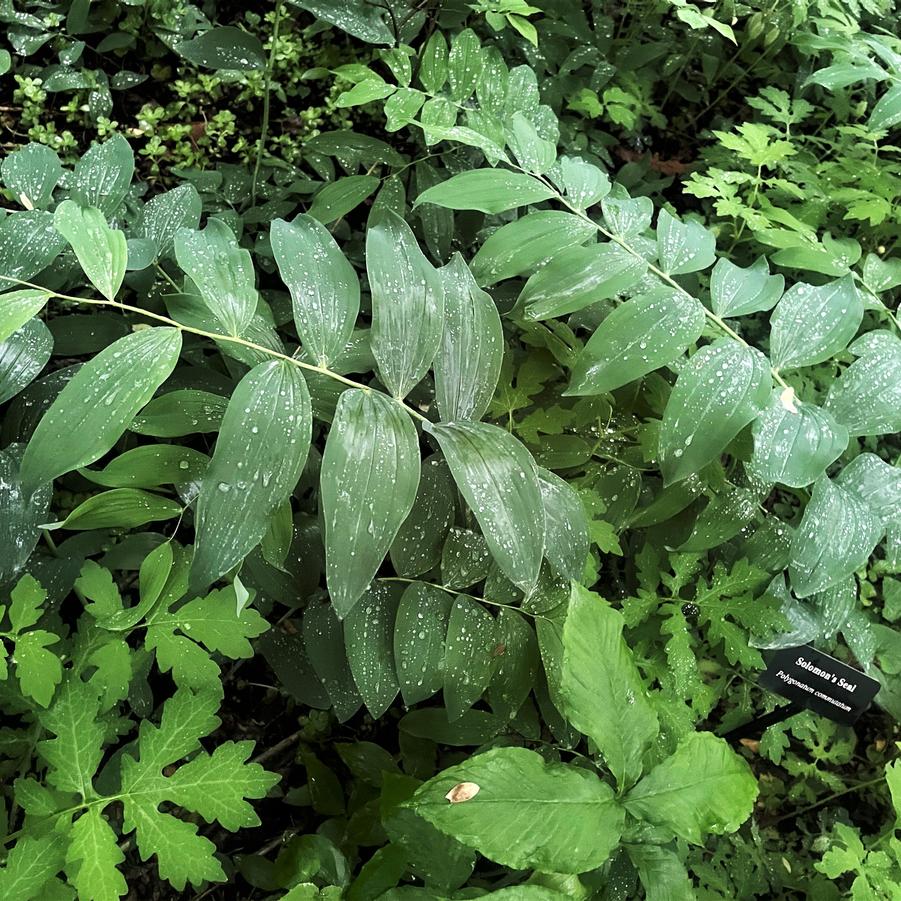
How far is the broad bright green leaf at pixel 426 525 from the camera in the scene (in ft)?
4.02

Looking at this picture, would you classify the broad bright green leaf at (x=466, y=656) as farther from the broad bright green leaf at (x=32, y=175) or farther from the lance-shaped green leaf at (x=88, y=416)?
the broad bright green leaf at (x=32, y=175)

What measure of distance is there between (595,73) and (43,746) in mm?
2093

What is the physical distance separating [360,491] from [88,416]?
0.34 metres

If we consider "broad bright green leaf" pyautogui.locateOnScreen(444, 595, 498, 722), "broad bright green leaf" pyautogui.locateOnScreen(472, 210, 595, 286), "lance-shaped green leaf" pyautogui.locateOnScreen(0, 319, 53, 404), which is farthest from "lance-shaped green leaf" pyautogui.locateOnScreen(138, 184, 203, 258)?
"broad bright green leaf" pyautogui.locateOnScreen(444, 595, 498, 722)

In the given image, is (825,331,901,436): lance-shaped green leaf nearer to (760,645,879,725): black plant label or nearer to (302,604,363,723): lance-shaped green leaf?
(760,645,879,725): black plant label

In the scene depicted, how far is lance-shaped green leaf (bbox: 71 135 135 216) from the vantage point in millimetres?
1292

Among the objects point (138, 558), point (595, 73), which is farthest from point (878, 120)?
point (138, 558)

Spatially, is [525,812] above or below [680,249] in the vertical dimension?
below

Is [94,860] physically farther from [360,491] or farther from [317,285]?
[317,285]

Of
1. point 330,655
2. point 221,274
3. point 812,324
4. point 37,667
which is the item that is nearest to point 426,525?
point 330,655

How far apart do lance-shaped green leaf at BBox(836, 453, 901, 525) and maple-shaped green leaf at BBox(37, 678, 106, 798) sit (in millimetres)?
1317

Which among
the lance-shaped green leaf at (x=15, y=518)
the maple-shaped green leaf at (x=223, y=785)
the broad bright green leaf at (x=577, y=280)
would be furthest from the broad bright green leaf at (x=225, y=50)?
the maple-shaped green leaf at (x=223, y=785)

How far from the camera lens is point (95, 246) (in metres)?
0.90

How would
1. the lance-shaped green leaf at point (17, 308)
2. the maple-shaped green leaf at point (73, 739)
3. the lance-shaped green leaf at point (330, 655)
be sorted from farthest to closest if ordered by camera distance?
1. the lance-shaped green leaf at point (330, 655)
2. the maple-shaped green leaf at point (73, 739)
3. the lance-shaped green leaf at point (17, 308)
